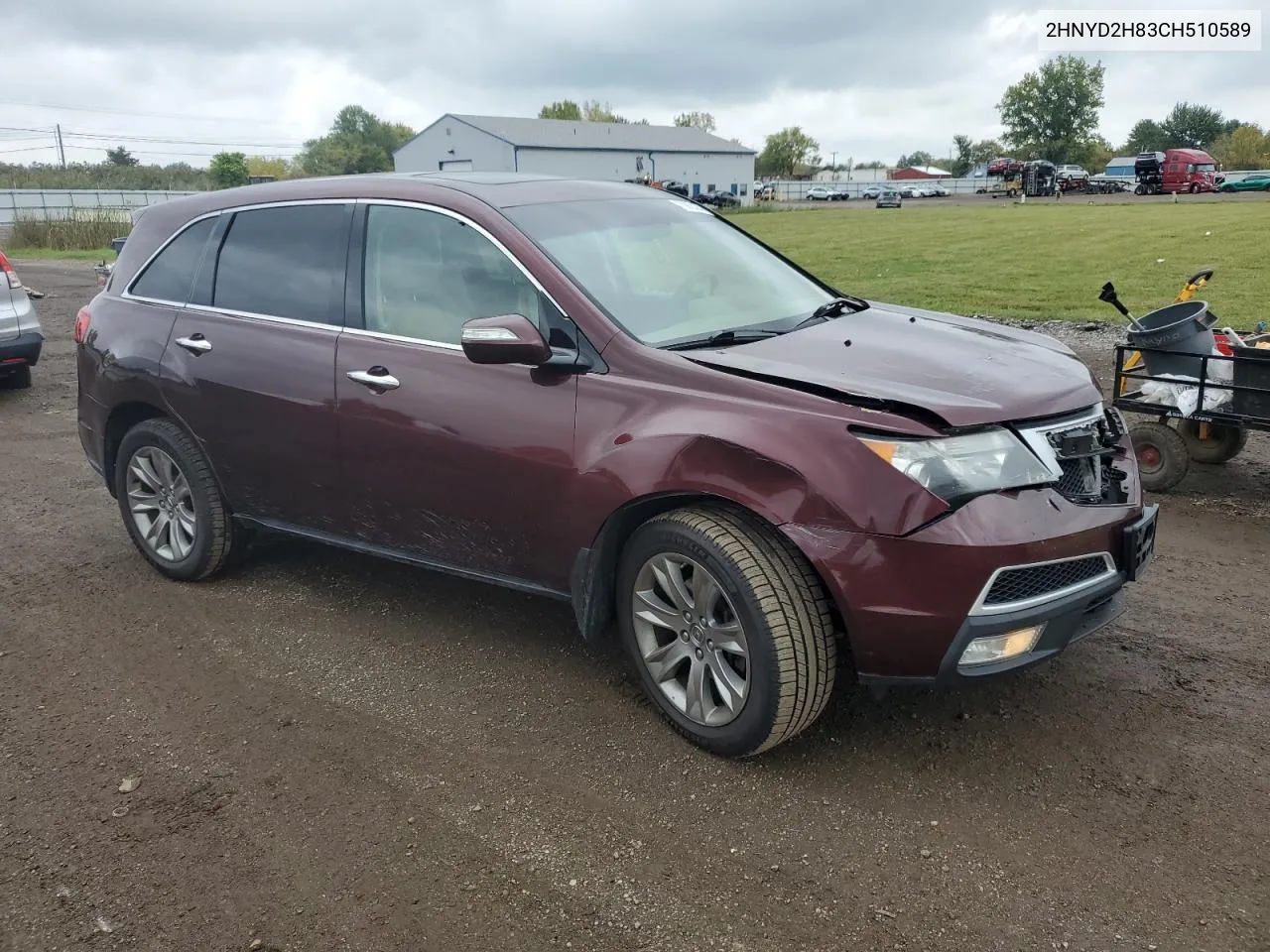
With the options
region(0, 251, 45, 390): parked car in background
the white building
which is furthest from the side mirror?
the white building

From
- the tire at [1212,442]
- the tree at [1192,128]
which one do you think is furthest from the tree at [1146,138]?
the tire at [1212,442]

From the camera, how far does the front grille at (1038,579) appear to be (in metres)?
3.06

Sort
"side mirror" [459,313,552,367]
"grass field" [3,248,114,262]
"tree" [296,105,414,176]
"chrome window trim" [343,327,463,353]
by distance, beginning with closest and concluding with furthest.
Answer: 1. "side mirror" [459,313,552,367]
2. "chrome window trim" [343,327,463,353]
3. "grass field" [3,248,114,262]
4. "tree" [296,105,414,176]

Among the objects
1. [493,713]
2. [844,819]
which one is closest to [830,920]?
[844,819]

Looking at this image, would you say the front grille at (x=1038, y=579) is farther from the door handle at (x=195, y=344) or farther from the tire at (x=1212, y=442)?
the tire at (x=1212, y=442)

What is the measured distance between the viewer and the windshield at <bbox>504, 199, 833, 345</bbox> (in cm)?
387

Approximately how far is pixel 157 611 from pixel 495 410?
2191mm

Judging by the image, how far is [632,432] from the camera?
3480mm

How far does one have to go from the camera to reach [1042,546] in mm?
3088

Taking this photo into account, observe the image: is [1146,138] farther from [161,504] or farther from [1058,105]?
[161,504]

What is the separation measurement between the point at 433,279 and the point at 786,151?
127728 millimetres

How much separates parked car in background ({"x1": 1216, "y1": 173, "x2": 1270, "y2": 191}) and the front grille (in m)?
64.0

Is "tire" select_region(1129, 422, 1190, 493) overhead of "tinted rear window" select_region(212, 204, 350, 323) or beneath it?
beneath

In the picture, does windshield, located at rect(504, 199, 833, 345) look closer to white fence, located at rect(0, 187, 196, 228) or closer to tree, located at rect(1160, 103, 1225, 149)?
white fence, located at rect(0, 187, 196, 228)
